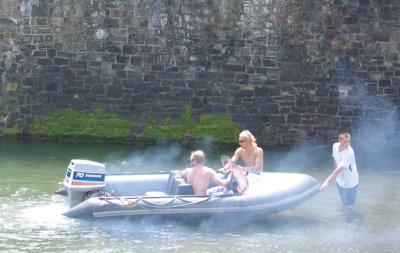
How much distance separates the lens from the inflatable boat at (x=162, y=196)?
11094 mm

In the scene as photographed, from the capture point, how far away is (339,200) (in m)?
13.3

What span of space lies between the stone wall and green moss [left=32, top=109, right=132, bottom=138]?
0.17m

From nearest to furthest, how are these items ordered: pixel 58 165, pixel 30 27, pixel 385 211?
1. pixel 385 211
2. pixel 58 165
3. pixel 30 27

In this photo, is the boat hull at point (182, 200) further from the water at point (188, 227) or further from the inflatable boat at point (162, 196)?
the water at point (188, 227)

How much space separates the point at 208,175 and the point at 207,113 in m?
6.58

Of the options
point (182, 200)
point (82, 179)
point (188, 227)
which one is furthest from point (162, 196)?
point (82, 179)

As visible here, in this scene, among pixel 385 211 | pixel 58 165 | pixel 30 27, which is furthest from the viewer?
pixel 30 27

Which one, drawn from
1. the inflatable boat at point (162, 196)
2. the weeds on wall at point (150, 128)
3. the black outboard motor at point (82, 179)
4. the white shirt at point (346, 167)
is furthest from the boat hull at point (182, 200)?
the weeds on wall at point (150, 128)

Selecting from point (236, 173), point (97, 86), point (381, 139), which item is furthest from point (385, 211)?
point (97, 86)

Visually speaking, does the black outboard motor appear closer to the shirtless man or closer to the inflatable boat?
the inflatable boat

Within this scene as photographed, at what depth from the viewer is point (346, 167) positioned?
12117 mm

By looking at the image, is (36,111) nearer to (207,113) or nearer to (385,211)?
(207,113)

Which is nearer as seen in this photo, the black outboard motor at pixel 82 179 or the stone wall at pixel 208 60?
the black outboard motor at pixel 82 179

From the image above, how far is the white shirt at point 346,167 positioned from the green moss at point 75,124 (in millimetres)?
6906
